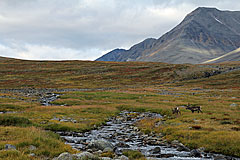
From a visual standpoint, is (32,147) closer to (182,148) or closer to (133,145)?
(133,145)

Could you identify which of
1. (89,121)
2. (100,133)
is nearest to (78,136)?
(100,133)

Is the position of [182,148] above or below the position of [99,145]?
below

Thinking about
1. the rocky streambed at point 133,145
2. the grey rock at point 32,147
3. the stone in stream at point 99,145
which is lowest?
the rocky streambed at point 133,145

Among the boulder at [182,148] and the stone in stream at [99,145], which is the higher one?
the stone in stream at [99,145]

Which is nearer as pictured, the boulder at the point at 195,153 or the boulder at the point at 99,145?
the boulder at the point at 195,153

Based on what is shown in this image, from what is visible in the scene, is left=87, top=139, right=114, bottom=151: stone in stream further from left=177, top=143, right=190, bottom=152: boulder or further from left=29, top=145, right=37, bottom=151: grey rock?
left=177, top=143, right=190, bottom=152: boulder

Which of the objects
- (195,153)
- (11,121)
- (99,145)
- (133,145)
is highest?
(11,121)

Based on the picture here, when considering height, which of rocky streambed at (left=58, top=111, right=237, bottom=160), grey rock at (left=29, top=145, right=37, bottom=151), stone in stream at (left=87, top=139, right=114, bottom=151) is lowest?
rocky streambed at (left=58, top=111, right=237, bottom=160)

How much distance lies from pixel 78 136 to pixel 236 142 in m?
13.7

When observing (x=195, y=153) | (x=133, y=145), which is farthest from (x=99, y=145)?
(x=195, y=153)

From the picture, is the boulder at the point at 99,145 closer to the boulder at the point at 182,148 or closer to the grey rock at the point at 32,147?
the grey rock at the point at 32,147

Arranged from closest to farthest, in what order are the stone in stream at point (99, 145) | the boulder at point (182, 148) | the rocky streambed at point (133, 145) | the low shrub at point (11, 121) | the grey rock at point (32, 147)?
the grey rock at point (32, 147), the rocky streambed at point (133, 145), the stone in stream at point (99, 145), the boulder at point (182, 148), the low shrub at point (11, 121)

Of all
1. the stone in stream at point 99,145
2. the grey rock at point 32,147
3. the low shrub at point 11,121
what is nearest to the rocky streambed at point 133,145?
the stone in stream at point 99,145

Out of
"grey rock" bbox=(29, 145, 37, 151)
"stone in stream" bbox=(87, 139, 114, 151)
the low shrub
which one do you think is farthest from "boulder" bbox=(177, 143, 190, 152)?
the low shrub
